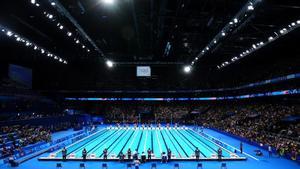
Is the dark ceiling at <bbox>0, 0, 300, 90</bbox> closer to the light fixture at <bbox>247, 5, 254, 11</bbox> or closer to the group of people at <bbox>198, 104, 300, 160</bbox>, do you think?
the light fixture at <bbox>247, 5, 254, 11</bbox>

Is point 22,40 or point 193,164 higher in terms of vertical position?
point 22,40

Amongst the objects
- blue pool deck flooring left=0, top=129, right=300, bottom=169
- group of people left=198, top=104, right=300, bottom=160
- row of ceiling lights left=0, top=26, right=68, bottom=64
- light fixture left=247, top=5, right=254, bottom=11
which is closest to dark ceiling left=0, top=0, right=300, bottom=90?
light fixture left=247, top=5, right=254, bottom=11

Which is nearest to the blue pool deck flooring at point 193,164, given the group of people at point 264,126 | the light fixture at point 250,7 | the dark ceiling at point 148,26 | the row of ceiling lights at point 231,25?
the group of people at point 264,126

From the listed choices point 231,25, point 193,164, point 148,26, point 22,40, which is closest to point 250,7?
point 231,25

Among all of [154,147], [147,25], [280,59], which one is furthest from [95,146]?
[280,59]

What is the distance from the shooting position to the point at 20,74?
4322 centimetres

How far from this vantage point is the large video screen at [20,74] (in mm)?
40344

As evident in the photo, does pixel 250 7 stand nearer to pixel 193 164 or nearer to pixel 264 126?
pixel 193 164

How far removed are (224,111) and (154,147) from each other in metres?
24.9

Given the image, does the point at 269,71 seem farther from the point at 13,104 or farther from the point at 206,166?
the point at 13,104

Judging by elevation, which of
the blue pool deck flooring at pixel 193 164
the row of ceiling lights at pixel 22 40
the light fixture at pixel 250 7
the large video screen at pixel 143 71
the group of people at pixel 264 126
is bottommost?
the blue pool deck flooring at pixel 193 164

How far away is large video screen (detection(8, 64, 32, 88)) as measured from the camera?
40344 mm

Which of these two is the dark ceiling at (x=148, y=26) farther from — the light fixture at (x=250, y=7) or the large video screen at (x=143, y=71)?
the large video screen at (x=143, y=71)

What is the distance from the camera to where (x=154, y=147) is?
25.0 m
